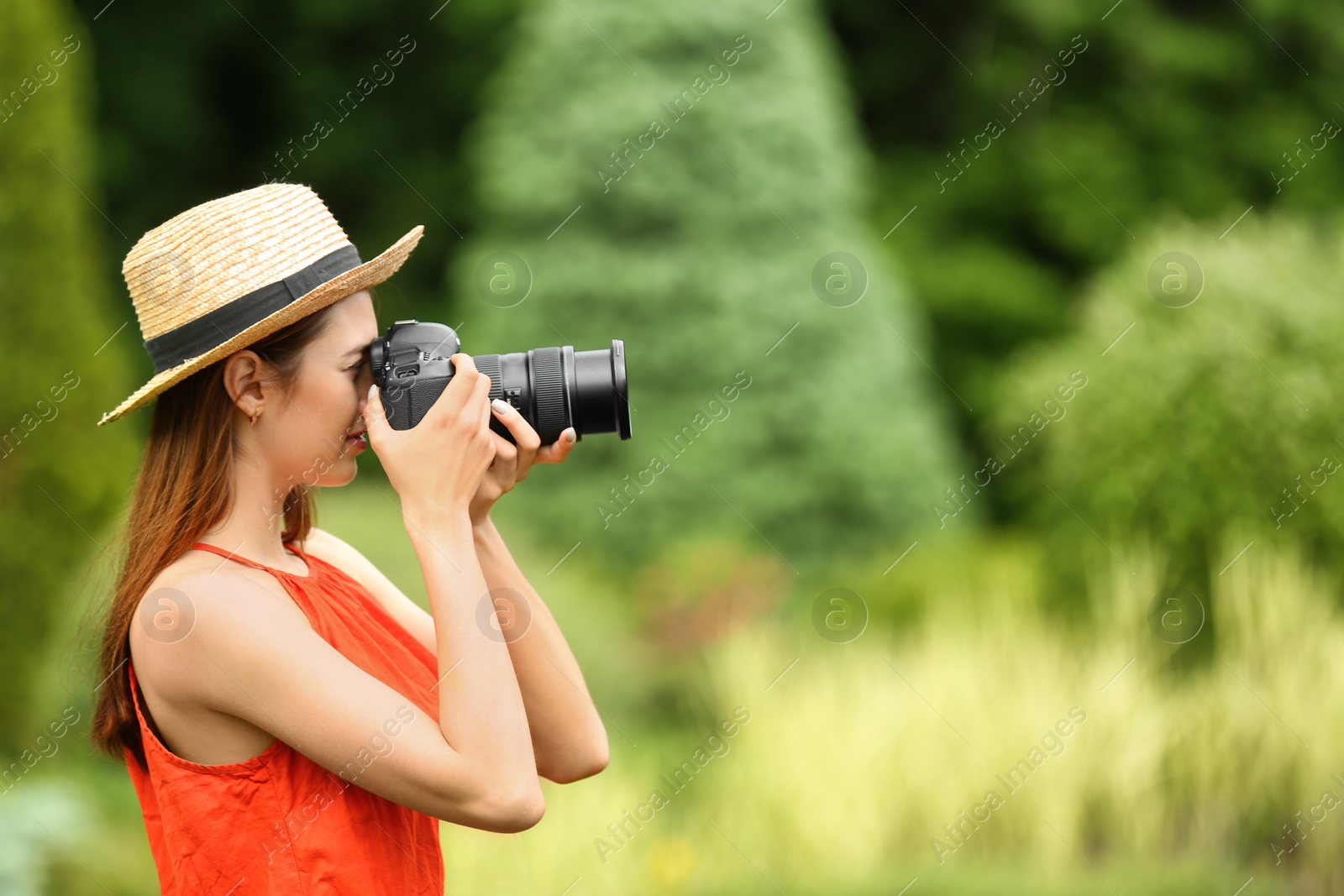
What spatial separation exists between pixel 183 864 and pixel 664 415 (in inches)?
228

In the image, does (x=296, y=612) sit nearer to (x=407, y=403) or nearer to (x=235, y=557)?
(x=235, y=557)

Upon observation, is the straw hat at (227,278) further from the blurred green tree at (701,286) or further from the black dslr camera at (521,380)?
the blurred green tree at (701,286)

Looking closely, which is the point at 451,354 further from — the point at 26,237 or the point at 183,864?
the point at 26,237

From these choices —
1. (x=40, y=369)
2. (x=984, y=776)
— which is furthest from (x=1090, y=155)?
(x=40, y=369)

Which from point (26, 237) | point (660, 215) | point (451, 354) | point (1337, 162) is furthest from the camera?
point (1337, 162)

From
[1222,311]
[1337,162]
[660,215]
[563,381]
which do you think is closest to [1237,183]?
[1337,162]

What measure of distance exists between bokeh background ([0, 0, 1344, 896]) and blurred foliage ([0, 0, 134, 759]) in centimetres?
2

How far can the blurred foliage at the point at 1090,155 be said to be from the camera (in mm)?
11070

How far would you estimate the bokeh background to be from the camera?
3793 mm

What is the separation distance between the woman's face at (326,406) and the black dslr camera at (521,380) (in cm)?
3

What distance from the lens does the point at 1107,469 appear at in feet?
16.2

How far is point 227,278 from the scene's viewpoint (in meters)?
1.48

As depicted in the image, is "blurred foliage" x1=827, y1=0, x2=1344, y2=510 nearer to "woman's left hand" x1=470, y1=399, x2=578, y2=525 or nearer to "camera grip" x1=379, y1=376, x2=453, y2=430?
"woman's left hand" x1=470, y1=399, x2=578, y2=525

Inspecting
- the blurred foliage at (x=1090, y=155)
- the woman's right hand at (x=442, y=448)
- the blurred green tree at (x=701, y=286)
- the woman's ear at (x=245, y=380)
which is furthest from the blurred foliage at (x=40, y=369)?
the blurred foliage at (x=1090, y=155)
